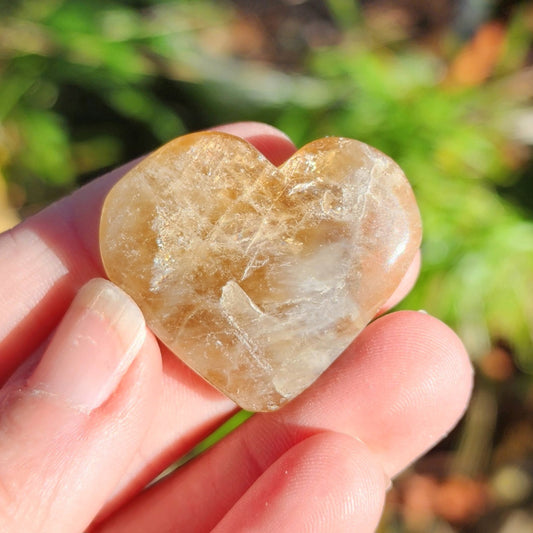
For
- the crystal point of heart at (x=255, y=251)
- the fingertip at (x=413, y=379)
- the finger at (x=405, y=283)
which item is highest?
the crystal point of heart at (x=255, y=251)

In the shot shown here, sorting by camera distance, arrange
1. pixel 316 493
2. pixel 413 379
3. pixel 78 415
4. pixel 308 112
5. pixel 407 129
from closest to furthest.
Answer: pixel 78 415
pixel 316 493
pixel 413 379
pixel 407 129
pixel 308 112

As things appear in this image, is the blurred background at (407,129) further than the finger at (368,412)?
Yes

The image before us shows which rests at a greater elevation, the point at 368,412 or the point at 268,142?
the point at 268,142

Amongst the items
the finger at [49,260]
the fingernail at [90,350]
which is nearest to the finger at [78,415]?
the fingernail at [90,350]

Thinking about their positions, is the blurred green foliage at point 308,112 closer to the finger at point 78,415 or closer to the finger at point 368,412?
the finger at point 368,412

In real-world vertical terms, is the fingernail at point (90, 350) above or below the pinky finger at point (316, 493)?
above

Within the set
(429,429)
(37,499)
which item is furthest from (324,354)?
(37,499)

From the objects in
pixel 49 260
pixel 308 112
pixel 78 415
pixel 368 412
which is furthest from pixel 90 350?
pixel 308 112

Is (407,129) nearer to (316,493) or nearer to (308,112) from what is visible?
(308,112)
